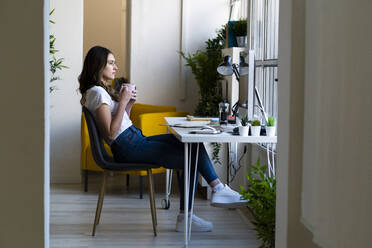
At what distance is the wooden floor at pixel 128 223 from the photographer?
368 centimetres

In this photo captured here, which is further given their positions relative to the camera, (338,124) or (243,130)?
(243,130)

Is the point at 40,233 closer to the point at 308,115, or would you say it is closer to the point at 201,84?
the point at 308,115

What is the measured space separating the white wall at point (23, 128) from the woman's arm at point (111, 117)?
5.49 ft

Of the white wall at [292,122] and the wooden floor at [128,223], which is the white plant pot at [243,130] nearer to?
the wooden floor at [128,223]

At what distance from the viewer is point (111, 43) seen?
8.12 m

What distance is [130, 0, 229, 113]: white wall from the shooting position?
240 inches

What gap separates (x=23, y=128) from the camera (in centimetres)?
202

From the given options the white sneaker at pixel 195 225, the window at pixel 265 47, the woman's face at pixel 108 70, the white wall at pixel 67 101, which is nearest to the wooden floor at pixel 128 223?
the white sneaker at pixel 195 225

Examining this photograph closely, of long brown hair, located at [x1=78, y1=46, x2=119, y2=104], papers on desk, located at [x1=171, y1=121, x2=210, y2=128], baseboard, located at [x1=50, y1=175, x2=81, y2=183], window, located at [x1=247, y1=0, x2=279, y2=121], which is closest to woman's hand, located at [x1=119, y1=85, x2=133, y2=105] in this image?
long brown hair, located at [x1=78, y1=46, x2=119, y2=104]

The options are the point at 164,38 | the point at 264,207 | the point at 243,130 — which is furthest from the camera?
the point at 164,38

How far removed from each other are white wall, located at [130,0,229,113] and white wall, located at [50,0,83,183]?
0.68 metres

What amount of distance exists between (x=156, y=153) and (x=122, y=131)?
286mm

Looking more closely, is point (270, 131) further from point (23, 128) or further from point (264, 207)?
point (23, 128)

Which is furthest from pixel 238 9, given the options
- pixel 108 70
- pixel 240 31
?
pixel 108 70
